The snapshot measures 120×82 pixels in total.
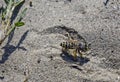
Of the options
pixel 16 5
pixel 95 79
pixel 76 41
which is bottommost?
pixel 95 79

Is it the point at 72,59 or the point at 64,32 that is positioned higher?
the point at 64,32

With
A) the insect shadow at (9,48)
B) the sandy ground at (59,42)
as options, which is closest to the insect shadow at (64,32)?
the sandy ground at (59,42)

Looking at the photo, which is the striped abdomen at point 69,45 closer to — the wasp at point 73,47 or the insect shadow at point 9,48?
the wasp at point 73,47

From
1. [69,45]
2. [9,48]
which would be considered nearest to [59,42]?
[69,45]

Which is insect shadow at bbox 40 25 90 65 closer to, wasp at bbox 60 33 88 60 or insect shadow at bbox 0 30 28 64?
wasp at bbox 60 33 88 60

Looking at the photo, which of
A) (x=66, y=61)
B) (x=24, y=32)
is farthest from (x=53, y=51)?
(x=24, y=32)

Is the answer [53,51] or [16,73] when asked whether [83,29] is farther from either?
[16,73]

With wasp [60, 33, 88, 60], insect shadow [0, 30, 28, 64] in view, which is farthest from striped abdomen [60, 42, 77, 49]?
insect shadow [0, 30, 28, 64]

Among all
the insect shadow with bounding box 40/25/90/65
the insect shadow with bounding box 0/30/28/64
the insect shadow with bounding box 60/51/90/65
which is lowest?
the insect shadow with bounding box 60/51/90/65

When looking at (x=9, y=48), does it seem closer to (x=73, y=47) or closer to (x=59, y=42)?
(x=59, y=42)
